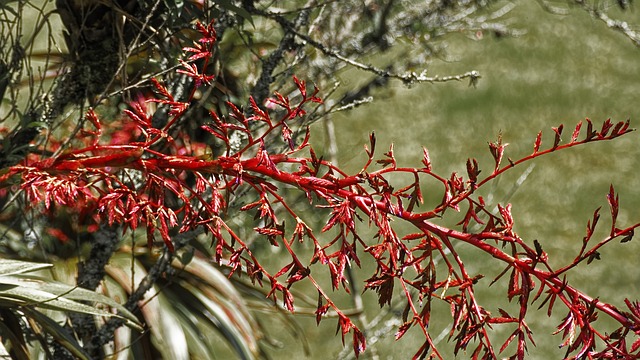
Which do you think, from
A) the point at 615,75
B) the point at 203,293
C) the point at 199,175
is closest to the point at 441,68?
the point at 615,75

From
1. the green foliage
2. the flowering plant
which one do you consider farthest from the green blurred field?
the flowering plant

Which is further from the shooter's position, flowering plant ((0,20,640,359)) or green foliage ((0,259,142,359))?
green foliage ((0,259,142,359))

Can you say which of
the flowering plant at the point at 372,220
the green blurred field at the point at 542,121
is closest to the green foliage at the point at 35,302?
the flowering plant at the point at 372,220

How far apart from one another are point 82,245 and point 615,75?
4.45 m

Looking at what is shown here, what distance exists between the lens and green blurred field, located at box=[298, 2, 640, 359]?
561cm

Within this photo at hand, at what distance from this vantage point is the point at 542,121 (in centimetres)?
622

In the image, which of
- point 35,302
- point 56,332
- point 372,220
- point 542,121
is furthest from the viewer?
point 542,121

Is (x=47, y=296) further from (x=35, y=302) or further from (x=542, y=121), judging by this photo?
(x=542, y=121)

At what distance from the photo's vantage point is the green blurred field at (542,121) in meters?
5.61

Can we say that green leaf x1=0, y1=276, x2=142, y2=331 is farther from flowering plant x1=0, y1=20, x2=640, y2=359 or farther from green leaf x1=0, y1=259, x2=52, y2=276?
flowering plant x1=0, y1=20, x2=640, y2=359

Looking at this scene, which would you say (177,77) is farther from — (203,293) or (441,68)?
(441,68)

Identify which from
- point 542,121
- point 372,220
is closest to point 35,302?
point 372,220

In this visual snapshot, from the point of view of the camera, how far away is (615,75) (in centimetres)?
659

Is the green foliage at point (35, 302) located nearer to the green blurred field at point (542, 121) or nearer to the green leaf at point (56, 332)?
the green leaf at point (56, 332)
